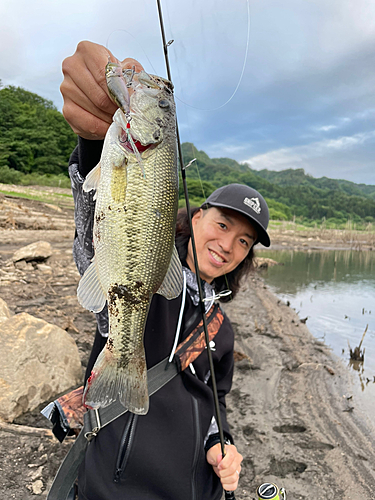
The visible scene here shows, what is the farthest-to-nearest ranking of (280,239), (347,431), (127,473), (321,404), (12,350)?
(280,239) < (321,404) < (347,431) < (12,350) < (127,473)

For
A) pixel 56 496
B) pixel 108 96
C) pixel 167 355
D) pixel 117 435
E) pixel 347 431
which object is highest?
pixel 108 96

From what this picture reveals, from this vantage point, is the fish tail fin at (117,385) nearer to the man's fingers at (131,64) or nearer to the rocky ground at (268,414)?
the man's fingers at (131,64)

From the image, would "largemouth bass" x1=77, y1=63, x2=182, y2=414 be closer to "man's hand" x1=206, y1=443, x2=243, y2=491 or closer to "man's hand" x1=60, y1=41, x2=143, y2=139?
"man's hand" x1=60, y1=41, x2=143, y2=139

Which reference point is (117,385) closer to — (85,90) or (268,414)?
(85,90)

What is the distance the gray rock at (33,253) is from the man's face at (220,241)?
791 centimetres

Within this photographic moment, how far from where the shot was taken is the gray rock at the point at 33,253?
30.2 feet

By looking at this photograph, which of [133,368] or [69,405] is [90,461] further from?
[133,368]

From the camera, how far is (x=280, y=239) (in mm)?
44844

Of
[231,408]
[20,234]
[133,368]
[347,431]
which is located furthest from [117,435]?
[20,234]

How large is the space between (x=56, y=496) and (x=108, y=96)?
7.66 ft

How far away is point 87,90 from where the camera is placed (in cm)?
139

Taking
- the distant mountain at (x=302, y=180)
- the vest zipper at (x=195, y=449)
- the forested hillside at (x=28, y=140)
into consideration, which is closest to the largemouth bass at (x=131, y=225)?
the vest zipper at (x=195, y=449)

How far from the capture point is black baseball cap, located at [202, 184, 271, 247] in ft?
8.62

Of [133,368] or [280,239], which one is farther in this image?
[280,239]
